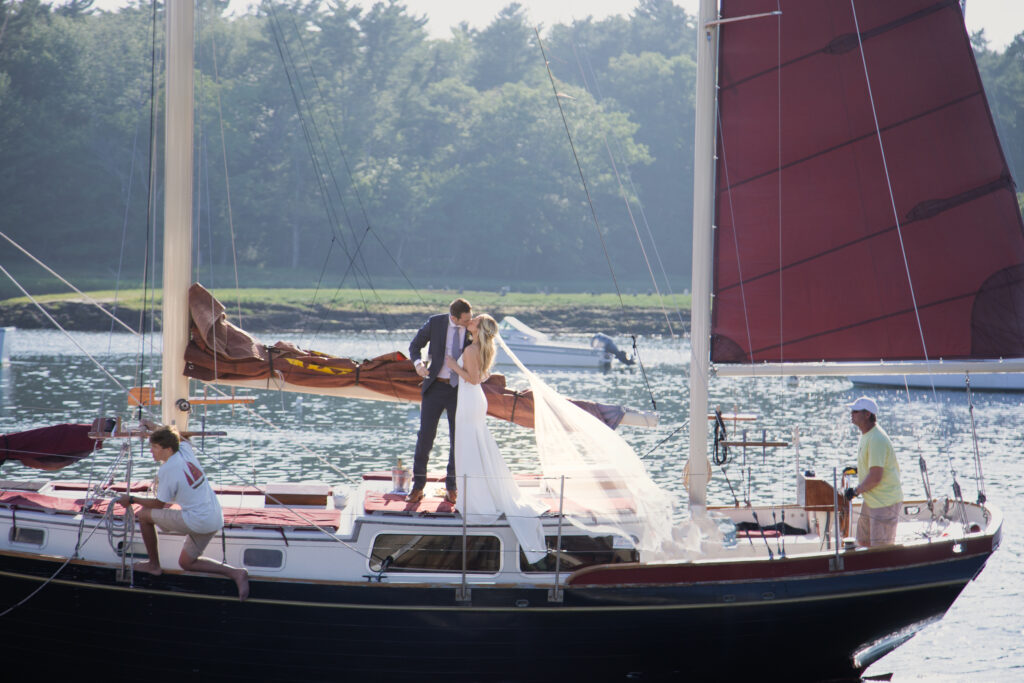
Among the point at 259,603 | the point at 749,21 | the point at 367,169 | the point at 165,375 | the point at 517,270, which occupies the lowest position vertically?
the point at 259,603

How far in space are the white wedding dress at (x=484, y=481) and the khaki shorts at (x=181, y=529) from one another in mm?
2092

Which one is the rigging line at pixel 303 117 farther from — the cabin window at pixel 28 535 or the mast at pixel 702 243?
the cabin window at pixel 28 535

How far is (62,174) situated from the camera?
2653 inches

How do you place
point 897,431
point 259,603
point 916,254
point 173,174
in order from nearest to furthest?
point 259,603
point 173,174
point 916,254
point 897,431

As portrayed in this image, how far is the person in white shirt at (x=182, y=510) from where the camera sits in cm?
877

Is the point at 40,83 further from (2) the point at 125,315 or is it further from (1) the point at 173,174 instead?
(1) the point at 173,174

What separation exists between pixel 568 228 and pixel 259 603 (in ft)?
233

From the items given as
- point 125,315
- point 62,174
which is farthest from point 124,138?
point 125,315

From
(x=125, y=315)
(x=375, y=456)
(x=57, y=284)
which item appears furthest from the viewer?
(x=57, y=284)

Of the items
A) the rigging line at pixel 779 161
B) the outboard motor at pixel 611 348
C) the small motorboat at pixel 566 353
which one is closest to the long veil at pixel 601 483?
the rigging line at pixel 779 161

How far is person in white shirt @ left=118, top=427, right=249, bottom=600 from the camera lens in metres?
8.77

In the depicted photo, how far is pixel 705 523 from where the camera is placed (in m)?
10.1

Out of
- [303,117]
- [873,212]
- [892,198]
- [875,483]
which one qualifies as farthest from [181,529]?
[303,117]

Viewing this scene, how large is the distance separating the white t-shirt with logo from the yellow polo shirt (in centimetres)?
561
